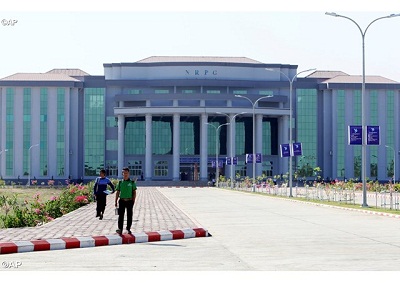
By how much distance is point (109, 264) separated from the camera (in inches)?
560

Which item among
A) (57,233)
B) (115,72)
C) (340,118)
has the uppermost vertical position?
(115,72)

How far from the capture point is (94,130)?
12450cm

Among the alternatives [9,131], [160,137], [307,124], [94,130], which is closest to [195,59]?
[160,137]

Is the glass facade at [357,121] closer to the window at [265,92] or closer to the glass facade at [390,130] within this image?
the glass facade at [390,130]

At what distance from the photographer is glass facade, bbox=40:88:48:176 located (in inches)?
4744

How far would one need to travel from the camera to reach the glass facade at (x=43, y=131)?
12050 cm

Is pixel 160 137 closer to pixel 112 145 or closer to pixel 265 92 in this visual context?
pixel 112 145

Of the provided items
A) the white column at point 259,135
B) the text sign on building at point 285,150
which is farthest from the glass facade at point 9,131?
the text sign on building at point 285,150

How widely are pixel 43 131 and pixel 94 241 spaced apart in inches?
4136

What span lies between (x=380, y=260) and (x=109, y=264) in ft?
16.5
